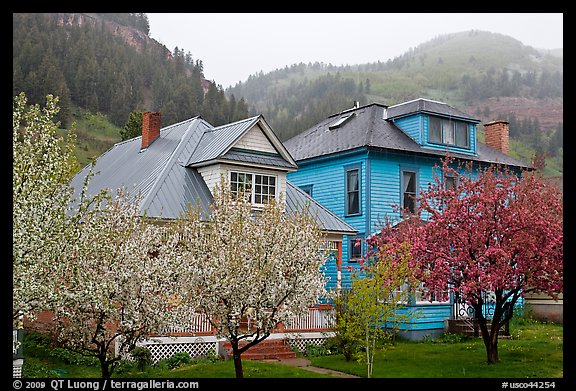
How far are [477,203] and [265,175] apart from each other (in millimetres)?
8405

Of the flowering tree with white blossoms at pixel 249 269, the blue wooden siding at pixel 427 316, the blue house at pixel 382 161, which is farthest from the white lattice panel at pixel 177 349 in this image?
the blue wooden siding at pixel 427 316

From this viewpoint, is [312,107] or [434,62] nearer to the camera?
[312,107]

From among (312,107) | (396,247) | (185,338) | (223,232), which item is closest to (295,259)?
(223,232)

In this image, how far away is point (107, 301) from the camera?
11.8 metres

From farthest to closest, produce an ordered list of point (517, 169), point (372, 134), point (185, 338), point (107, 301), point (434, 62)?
point (434, 62), point (517, 169), point (372, 134), point (185, 338), point (107, 301)

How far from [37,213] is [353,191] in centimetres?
1599

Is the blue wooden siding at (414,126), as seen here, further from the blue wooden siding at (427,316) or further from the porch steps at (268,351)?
the porch steps at (268,351)

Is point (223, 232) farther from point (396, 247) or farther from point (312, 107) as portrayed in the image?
point (312, 107)

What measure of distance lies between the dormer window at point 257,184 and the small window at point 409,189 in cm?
610

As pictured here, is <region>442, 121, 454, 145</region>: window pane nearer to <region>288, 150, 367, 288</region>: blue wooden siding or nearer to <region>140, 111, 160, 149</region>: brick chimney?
<region>288, 150, 367, 288</region>: blue wooden siding

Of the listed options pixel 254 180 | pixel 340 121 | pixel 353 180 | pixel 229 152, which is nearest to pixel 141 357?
pixel 254 180

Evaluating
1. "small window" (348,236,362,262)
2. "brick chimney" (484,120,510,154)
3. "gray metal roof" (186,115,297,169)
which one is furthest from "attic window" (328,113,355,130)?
"brick chimney" (484,120,510,154)

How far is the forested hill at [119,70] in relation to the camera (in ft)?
136

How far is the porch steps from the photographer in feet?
60.3
